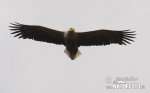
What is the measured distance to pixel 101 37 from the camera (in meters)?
18.8

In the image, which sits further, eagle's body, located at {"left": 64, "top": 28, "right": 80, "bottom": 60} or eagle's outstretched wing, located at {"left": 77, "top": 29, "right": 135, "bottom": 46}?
eagle's outstretched wing, located at {"left": 77, "top": 29, "right": 135, "bottom": 46}

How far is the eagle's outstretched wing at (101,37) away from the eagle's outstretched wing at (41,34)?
915 mm

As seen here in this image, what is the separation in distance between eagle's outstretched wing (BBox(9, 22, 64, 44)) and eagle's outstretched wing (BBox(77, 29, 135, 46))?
91cm

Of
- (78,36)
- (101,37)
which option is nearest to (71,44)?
(78,36)

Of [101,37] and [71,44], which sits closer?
[71,44]

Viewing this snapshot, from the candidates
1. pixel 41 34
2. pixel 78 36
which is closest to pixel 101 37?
pixel 78 36

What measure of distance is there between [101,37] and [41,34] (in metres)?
2.64

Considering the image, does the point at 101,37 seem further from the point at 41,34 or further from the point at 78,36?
the point at 41,34

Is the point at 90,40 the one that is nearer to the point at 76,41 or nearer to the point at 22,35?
the point at 76,41

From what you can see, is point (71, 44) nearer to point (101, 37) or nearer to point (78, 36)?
point (78, 36)

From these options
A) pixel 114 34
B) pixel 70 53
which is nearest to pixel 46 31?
pixel 70 53

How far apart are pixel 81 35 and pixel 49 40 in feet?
4.83

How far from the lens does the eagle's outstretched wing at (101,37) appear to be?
737 inches

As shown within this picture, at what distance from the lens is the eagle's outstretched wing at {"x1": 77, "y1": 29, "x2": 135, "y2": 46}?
18719mm
